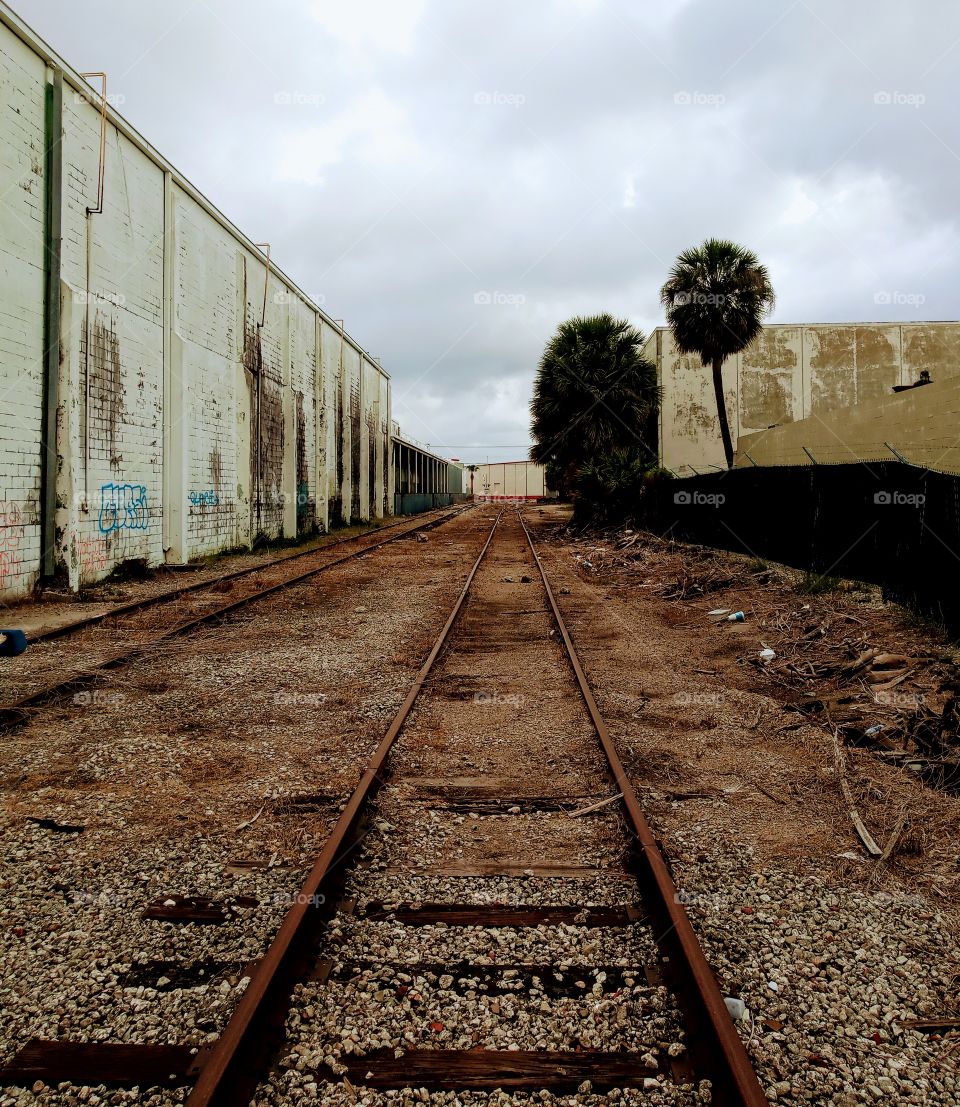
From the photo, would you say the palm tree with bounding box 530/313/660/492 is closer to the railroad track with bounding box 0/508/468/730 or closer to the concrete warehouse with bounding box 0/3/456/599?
the concrete warehouse with bounding box 0/3/456/599

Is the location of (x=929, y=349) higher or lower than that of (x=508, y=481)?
higher

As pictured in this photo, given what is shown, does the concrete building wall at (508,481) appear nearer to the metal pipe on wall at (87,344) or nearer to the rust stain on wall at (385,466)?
the rust stain on wall at (385,466)

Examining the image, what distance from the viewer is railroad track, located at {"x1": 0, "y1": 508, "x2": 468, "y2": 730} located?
6.31 meters

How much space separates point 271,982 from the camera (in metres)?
2.41

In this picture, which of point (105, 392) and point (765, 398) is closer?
point (105, 392)

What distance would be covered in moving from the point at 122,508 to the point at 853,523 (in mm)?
12346

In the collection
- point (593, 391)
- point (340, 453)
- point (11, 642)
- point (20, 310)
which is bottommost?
point (11, 642)

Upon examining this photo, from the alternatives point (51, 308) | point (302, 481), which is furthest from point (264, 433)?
point (51, 308)

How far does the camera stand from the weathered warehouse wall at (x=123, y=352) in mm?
10812

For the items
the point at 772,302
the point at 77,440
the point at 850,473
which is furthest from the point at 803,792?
the point at 772,302

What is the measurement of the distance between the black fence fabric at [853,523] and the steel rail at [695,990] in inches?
216

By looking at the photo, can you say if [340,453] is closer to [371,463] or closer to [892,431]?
[371,463]

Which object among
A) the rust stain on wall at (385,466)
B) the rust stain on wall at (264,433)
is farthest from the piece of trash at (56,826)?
the rust stain on wall at (385,466)

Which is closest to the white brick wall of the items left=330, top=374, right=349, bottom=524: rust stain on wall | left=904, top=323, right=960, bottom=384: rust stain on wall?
left=330, top=374, right=349, bottom=524: rust stain on wall
